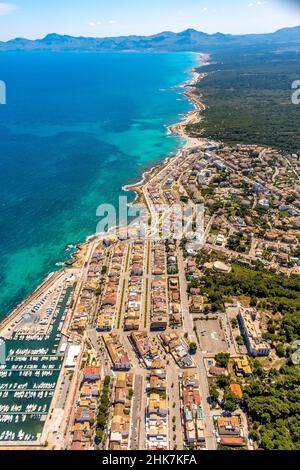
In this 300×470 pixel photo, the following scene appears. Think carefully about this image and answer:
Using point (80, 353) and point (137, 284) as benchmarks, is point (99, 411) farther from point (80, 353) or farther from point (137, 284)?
point (137, 284)

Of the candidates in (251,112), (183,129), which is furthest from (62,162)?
(251,112)

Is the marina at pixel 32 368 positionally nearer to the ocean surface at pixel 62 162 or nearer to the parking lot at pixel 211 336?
the ocean surface at pixel 62 162

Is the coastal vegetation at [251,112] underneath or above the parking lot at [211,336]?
above

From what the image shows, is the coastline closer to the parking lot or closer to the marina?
the marina

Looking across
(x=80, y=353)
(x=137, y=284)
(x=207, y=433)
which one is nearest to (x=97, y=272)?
(x=137, y=284)

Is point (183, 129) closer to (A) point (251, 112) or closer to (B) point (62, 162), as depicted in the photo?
(A) point (251, 112)

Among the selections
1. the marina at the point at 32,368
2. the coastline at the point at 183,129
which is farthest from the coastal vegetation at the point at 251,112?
the marina at the point at 32,368
